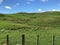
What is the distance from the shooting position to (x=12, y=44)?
Result: 70.0 feet

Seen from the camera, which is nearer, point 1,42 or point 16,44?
point 16,44

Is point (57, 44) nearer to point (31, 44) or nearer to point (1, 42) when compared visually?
point (31, 44)

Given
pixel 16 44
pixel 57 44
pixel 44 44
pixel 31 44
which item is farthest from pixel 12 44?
pixel 57 44

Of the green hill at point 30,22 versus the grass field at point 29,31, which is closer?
the grass field at point 29,31

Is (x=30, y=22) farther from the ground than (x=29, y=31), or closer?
closer

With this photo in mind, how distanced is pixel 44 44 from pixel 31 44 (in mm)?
1356

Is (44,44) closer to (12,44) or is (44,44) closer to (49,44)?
(49,44)

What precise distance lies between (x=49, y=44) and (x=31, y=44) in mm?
1880

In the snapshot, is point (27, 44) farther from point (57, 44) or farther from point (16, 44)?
point (57, 44)

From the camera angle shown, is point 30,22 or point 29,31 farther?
point 30,22

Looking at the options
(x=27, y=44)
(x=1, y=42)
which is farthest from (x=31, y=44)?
(x=1, y=42)

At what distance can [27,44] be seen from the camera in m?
21.7

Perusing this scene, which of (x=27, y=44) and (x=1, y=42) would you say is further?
(x=1, y=42)

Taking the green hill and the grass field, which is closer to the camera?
the grass field
